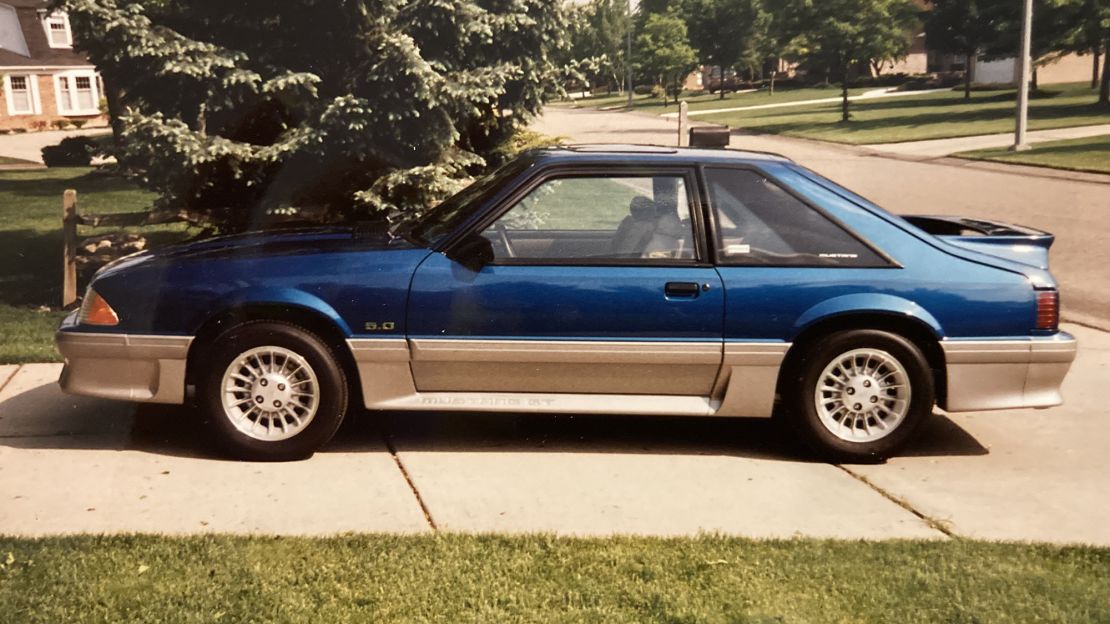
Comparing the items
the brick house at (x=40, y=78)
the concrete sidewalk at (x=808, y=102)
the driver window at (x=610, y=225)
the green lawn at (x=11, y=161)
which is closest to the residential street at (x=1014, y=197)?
the driver window at (x=610, y=225)

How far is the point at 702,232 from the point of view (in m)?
5.93

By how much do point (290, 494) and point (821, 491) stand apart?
240cm

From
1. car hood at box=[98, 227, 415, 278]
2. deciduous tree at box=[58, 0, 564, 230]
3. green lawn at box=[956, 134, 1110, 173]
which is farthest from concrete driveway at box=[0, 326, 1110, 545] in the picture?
green lawn at box=[956, 134, 1110, 173]

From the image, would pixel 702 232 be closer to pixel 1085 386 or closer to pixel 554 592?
pixel 554 592

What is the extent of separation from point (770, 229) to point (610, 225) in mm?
853

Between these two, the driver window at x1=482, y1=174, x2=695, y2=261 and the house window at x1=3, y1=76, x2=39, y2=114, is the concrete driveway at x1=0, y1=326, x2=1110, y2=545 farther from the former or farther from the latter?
the house window at x1=3, y1=76, x2=39, y2=114

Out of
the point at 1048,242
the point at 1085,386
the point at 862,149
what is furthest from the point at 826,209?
the point at 862,149

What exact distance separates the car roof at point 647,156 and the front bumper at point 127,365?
2036 mm

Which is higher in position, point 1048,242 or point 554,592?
point 1048,242

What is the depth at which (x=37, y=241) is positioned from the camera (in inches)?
610

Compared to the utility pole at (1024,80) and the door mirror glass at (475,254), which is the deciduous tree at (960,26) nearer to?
the utility pole at (1024,80)

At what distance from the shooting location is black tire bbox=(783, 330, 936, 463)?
5.84 meters

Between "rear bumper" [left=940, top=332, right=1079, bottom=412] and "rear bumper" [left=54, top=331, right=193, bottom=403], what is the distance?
372 cm

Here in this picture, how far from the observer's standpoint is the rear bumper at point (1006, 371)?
19.2 ft
